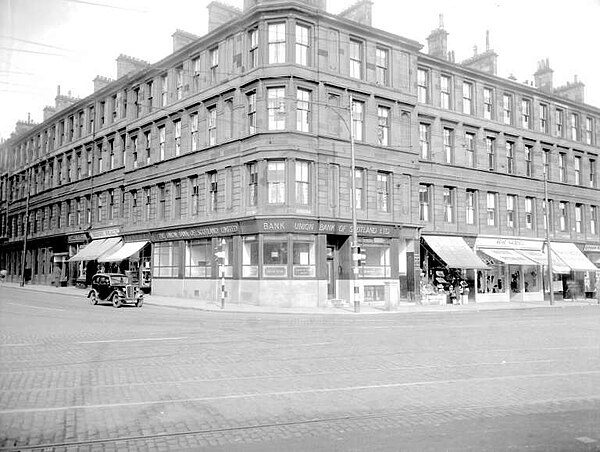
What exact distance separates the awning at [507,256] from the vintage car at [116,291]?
→ 73.0ft

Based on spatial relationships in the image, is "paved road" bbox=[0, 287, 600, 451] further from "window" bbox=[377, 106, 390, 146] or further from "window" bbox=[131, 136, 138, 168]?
"window" bbox=[131, 136, 138, 168]

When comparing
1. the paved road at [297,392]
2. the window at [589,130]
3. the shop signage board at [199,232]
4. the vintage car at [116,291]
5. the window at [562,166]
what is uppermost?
the window at [589,130]

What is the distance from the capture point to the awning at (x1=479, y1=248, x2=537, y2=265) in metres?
35.7

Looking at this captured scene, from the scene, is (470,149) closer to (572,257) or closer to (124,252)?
(572,257)

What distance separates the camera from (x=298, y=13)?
93.0ft

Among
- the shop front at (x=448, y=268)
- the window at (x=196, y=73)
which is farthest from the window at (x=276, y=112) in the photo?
the shop front at (x=448, y=268)

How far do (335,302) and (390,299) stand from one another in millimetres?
2913

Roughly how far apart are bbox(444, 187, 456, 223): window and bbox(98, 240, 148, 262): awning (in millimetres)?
20069

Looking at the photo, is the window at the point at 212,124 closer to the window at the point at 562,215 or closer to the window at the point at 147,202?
the window at the point at 147,202

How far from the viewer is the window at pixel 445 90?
35.7m

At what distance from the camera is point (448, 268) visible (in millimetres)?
34719

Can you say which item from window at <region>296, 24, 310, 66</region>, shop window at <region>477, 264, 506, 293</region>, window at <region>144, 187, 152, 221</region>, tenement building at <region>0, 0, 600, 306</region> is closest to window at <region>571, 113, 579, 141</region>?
tenement building at <region>0, 0, 600, 306</region>

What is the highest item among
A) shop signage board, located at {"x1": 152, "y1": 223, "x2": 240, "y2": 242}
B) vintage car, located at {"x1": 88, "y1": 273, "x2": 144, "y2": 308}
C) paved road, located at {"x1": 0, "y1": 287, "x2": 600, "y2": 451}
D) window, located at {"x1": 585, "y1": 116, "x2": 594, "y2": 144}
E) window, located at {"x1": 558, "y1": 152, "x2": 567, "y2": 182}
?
window, located at {"x1": 585, "y1": 116, "x2": 594, "y2": 144}

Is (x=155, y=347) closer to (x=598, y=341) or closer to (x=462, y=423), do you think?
(x=462, y=423)
